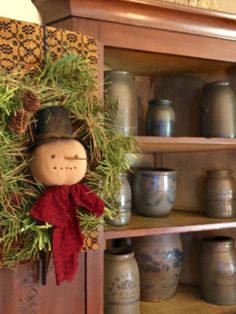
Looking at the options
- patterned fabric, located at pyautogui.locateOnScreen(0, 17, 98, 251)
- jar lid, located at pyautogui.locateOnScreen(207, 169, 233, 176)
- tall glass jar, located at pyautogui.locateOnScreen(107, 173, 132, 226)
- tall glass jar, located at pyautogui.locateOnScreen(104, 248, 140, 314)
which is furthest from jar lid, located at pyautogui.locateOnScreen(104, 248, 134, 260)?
jar lid, located at pyautogui.locateOnScreen(207, 169, 233, 176)

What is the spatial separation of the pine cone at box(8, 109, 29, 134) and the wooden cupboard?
1.01 feet

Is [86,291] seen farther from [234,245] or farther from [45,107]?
[234,245]

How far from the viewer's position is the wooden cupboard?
1027 mm

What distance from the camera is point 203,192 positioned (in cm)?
148

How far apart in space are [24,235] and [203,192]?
813 mm

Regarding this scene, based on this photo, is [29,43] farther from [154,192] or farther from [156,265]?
[156,265]

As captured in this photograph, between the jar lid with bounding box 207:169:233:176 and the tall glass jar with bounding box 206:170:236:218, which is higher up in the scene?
the jar lid with bounding box 207:169:233:176

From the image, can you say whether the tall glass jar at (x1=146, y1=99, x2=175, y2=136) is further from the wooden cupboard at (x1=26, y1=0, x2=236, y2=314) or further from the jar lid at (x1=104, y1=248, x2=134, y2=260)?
the jar lid at (x1=104, y1=248, x2=134, y2=260)

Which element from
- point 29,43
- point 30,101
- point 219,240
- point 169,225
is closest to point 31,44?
point 29,43

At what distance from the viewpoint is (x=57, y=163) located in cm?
80

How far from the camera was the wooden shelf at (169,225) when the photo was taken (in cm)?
108

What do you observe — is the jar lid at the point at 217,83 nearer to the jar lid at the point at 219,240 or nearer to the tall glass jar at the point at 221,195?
the tall glass jar at the point at 221,195

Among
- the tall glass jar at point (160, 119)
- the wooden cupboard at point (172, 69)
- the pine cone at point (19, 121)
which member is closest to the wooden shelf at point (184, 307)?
the wooden cupboard at point (172, 69)

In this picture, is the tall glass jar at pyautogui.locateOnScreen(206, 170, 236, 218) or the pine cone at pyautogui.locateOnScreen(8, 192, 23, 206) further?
the tall glass jar at pyautogui.locateOnScreen(206, 170, 236, 218)
